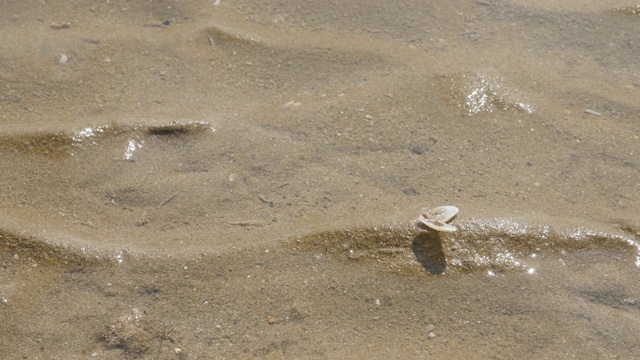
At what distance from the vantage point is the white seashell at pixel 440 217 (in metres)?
2.34

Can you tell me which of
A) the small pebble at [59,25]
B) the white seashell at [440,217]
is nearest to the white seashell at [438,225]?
the white seashell at [440,217]

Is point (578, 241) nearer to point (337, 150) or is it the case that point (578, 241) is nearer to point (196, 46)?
point (337, 150)

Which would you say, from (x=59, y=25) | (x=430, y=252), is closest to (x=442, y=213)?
(x=430, y=252)

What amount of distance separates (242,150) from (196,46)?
2.31 feet

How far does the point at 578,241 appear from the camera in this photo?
2.44 meters

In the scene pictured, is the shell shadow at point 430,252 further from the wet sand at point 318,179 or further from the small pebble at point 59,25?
the small pebble at point 59,25

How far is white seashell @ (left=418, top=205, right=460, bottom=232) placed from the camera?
2344 mm

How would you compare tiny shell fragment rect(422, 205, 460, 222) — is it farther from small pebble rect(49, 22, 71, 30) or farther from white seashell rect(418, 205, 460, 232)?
small pebble rect(49, 22, 71, 30)

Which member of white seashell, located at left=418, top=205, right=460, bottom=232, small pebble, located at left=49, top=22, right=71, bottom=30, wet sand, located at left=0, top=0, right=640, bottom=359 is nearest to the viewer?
wet sand, located at left=0, top=0, right=640, bottom=359

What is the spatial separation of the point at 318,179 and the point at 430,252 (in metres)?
0.52

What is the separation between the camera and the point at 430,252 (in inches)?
94.1

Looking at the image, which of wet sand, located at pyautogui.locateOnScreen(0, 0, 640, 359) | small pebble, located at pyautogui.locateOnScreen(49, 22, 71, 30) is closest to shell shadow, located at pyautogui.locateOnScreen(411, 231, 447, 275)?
wet sand, located at pyautogui.locateOnScreen(0, 0, 640, 359)

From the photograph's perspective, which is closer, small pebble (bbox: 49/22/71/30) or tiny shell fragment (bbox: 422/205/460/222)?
tiny shell fragment (bbox: 422/205/460/222)

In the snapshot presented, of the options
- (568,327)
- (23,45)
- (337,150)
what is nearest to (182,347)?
(337,150)
